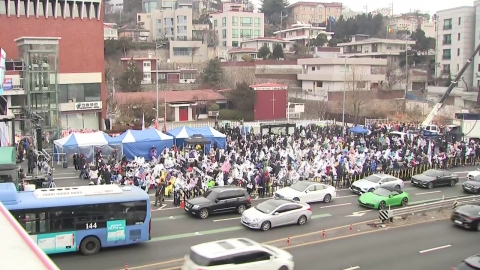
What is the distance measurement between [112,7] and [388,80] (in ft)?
273

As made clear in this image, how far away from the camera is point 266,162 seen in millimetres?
27016

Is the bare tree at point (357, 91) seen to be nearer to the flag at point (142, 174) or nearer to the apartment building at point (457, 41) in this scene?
the apartment building at point (457, 41)

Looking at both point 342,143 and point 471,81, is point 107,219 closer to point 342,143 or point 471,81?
point 342,143

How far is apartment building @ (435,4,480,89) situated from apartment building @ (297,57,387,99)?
33.2 ft

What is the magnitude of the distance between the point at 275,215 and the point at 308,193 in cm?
424

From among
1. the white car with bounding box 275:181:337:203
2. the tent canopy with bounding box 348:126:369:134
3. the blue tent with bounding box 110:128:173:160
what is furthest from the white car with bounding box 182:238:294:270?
the tent canopy with bounding box 348:126:369:134

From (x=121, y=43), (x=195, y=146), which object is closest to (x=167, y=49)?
(x=121, y=43)

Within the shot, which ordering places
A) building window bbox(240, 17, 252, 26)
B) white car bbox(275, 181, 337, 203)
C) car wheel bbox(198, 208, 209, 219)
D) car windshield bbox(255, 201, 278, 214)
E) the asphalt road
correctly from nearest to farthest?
the asphalt road < car windshield bbox(255, 201, 278, 214) < car wheel bbox(198, 208, 209, 219) < white car bbox(275, 181, 337, 203) < building window bbox(240, 17, 252, 26)

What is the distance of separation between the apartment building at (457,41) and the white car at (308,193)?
5171cm

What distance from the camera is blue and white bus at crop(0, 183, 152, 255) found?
44.6 ft

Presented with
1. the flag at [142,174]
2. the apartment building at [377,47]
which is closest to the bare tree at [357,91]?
the apartment building at [377,47]

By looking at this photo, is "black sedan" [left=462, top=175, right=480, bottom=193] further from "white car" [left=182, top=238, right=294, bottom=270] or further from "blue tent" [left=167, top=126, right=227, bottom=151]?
"white car" [left=182, top=238, right=294, bottom=270]

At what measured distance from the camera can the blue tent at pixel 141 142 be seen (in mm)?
29281

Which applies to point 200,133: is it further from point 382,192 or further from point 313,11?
point 313,11
